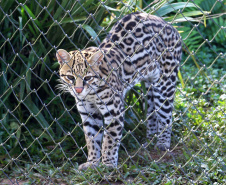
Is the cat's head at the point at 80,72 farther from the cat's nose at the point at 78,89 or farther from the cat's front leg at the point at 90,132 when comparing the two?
the cat's front leg at the point at 90,132

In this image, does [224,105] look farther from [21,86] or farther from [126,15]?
[21,86]

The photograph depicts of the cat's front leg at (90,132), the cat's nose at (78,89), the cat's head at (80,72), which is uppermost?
the cat's head at (80,72)

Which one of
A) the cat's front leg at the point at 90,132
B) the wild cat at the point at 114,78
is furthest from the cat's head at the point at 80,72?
the cat's front leg at the point at 90,132

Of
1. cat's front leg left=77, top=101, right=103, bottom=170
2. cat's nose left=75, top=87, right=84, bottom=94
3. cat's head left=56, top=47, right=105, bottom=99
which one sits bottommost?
cat's front leg left=77, top=101, right=103, bottom=170

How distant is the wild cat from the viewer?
11.8 feet

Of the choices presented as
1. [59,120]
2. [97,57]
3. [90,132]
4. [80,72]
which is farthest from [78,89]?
[59,120]

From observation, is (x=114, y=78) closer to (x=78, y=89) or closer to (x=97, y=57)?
(x=97, y=57)

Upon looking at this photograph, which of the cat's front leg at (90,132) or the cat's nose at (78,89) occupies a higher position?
the cat's nose at (78,89)

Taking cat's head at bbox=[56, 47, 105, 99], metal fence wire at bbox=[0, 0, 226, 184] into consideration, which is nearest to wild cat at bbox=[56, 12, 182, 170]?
cat's head at bbox=[56, 47, 105, 99]

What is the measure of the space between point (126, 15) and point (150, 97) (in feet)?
3.73

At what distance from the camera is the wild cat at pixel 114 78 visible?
11.8ft

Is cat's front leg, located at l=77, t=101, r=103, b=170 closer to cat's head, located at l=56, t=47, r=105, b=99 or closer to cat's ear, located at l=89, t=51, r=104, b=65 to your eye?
cat's head, located at l=56, t=47, r=105, b=99

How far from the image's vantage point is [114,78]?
3.97m

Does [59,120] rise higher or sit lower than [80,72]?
lower
